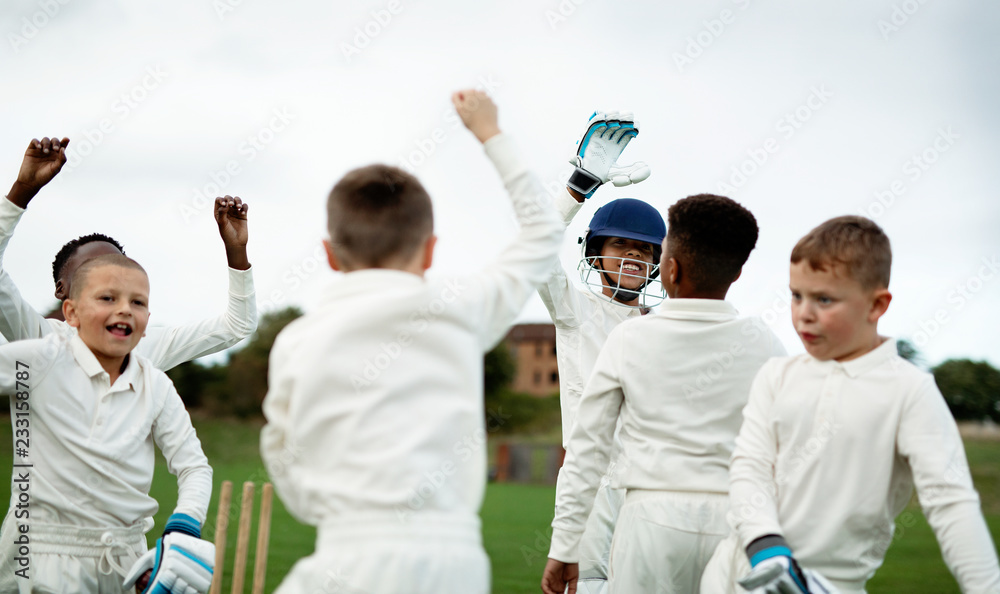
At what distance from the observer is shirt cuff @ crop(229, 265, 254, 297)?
3801 mm

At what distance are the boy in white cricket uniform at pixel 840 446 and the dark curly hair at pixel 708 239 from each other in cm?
47

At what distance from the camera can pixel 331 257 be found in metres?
2.20

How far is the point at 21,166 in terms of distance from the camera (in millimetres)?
3123

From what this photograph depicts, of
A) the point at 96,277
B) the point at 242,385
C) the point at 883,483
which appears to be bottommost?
the point at 242,385

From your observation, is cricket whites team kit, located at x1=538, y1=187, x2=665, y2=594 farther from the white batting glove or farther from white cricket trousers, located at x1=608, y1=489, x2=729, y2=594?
the white batting glove

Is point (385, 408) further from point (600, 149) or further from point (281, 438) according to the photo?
point (600, 149)

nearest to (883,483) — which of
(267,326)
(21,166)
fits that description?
(21,166)

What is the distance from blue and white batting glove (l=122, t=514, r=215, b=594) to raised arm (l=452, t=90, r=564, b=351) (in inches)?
48.5

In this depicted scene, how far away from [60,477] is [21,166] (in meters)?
1.10

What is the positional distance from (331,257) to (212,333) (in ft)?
6.13

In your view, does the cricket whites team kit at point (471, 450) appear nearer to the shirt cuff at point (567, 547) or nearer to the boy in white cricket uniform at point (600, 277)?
the shirt cuff at point (567, 547)

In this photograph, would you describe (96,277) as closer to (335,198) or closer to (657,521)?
(335,198)

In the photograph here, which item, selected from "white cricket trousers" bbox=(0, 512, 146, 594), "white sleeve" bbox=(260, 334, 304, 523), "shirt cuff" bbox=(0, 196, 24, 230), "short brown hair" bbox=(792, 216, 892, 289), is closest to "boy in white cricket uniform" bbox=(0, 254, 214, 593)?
"white cricket trousers" bbox=(0, 512, 146, 594)

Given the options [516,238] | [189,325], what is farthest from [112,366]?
[516,238]
